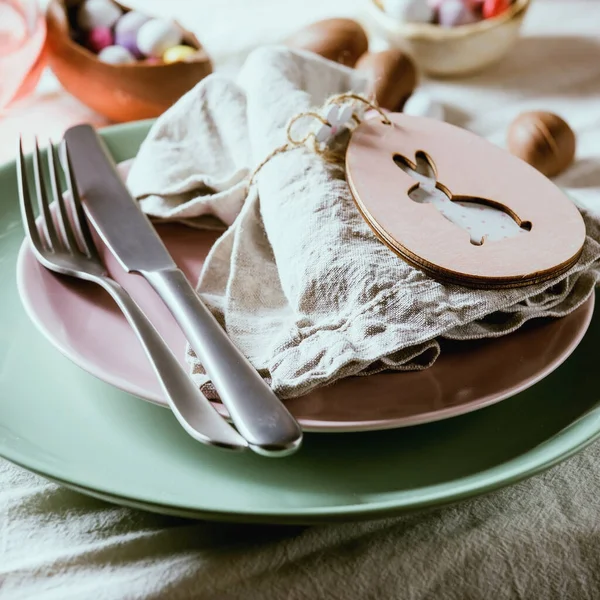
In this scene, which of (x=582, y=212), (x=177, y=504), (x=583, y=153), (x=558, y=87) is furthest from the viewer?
(x=558, y=87)

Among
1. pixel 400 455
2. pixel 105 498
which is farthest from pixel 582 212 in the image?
pixel 105 498

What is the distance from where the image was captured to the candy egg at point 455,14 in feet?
2.46

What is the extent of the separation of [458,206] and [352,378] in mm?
131

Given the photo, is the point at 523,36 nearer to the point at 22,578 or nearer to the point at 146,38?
the point at 146,38

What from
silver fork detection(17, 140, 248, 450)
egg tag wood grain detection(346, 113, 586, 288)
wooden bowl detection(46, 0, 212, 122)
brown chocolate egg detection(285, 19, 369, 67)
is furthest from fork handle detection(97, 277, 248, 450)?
brown chocolate egg detection(285, 19, 369, 67)

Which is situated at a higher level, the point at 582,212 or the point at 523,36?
the point at 582,212

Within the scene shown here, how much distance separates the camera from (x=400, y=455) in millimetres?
358

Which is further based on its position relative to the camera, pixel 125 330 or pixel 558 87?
pixel 558 87

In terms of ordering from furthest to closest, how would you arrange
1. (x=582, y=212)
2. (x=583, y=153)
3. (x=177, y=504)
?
(x=583, y=153), (x=582, y=212), (x=177, y=504)

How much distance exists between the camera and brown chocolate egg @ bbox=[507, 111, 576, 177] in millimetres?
620

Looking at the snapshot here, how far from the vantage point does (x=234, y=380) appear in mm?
328

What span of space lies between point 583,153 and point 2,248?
0.47 m

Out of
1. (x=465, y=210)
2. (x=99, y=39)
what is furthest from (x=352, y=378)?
(x=99, y=39)

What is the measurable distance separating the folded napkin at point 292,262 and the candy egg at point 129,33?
0.55ft
